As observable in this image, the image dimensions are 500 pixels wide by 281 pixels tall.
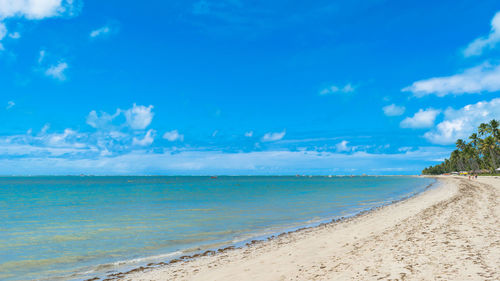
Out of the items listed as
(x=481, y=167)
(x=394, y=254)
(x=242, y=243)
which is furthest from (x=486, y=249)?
(x=481, y=167)

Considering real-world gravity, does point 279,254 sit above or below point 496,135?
below

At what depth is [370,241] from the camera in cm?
1421

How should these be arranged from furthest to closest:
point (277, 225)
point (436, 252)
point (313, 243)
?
1. point (277, 225)
2. point (313, 243)
3. point (436, 252)

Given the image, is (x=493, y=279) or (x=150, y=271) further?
→ (x=150, y=271)

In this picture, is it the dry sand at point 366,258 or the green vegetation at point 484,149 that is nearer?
the dry sand at point 366,258

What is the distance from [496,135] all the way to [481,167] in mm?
59116

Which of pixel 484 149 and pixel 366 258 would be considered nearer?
pixel 366 258

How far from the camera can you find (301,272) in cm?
1011

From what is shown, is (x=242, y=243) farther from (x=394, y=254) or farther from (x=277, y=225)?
(x=394, y=254)

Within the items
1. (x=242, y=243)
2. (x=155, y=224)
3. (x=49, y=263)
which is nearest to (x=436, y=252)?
(x=242, y=243)

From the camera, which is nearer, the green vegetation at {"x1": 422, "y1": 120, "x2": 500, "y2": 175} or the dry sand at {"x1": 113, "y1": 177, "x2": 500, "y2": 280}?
the dry sand at {"x1": 113, "y1": 177, "x2": 500, "y2": 280}

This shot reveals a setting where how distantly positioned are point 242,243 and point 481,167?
7145 inches

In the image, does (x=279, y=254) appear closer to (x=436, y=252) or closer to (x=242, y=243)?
(x=242, y=243)

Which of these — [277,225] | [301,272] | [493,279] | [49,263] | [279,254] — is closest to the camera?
[493,279]
